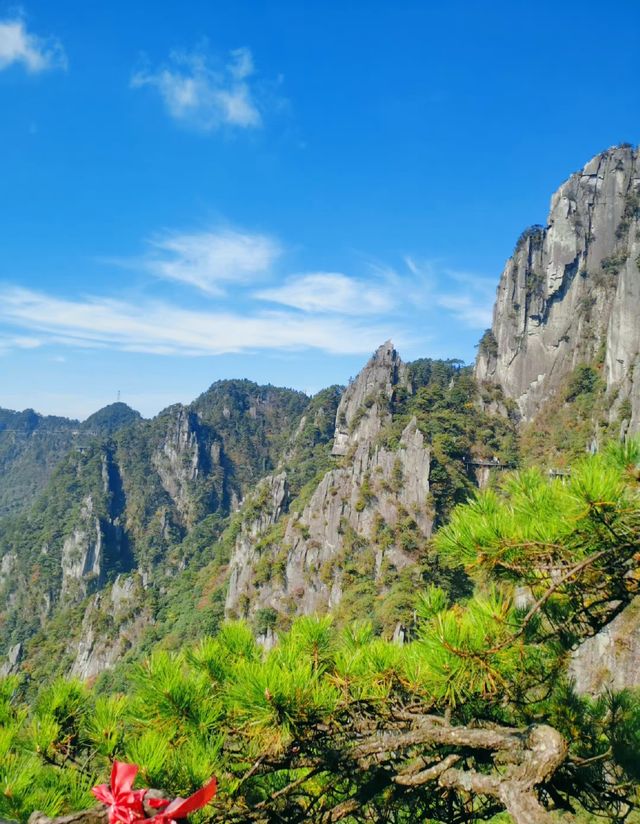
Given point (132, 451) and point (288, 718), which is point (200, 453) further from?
point (288, 718)

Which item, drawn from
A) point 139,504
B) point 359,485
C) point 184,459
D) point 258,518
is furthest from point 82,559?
point 359,485

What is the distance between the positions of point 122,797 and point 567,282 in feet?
161

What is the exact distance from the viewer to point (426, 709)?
5.09ft

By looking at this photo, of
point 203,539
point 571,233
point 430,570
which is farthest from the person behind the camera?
point 203,539

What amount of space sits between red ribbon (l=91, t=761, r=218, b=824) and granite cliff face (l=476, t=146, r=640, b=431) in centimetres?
4093

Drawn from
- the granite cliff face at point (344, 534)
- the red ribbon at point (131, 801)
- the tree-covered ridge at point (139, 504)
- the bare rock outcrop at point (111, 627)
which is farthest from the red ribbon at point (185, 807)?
the tree-covered ridge at point (139, 504)

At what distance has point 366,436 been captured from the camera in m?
39.5

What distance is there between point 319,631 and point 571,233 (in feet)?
160

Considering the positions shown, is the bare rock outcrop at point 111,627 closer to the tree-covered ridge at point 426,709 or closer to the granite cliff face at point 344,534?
the granite cliff face at point 344,534

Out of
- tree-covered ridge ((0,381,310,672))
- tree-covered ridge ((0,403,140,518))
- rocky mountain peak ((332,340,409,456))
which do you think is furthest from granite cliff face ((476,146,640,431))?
tree-covered ridge ((0,403,140,518))

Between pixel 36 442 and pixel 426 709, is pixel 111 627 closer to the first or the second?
pixel 426 709

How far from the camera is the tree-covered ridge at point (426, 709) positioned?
133 centimetres

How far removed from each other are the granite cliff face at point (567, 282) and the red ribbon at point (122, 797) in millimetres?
40968

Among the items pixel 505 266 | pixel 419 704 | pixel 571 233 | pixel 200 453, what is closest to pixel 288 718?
pixel 419 704
